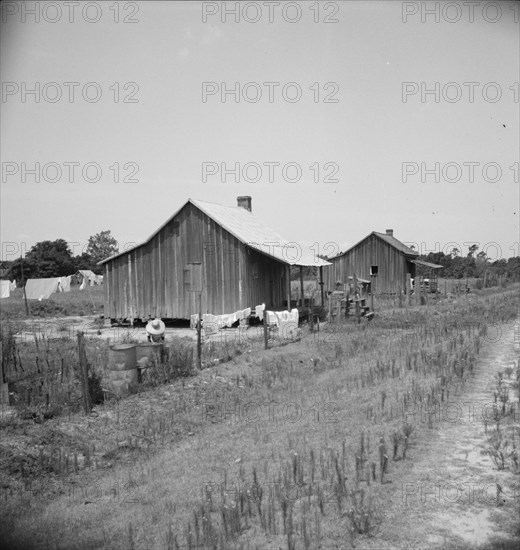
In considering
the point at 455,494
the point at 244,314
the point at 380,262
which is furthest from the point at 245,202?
the point at 455,494

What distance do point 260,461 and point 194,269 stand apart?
659 inches

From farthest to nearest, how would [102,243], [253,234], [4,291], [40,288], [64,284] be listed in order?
[102,243] → [64,284] → [40,288] → [4,291] → [253,234]

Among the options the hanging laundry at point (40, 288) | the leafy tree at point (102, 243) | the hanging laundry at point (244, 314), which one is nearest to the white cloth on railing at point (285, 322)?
the hanging laundry at point (244, 314)

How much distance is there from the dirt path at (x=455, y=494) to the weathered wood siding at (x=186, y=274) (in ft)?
49.9

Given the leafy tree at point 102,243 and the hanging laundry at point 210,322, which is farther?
the leafy tree at point 102,243

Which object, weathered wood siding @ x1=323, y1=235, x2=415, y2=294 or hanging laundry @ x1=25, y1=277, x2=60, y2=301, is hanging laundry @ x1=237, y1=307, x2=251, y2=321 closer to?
weathered wood siding @ x1=323, y1=235, x2=415, y2=294

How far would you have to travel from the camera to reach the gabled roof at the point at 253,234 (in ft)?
73.0

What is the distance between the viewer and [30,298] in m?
38.5

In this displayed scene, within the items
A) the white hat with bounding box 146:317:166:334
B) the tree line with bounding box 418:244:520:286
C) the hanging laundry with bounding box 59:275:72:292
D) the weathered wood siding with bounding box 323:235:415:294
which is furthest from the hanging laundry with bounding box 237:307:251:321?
the tree line with bounding box 418:244:520:286

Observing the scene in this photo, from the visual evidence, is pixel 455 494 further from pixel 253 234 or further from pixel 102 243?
pixel 102 243

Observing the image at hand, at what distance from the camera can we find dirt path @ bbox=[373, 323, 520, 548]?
14.5ft

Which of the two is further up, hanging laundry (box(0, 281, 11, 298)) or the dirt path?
hanging laundry (box(0, 281, 11, 298))

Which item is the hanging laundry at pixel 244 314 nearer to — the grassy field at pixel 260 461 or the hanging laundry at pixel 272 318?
the hanging laundry at pixel 272 318

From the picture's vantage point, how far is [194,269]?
22.8 metres
